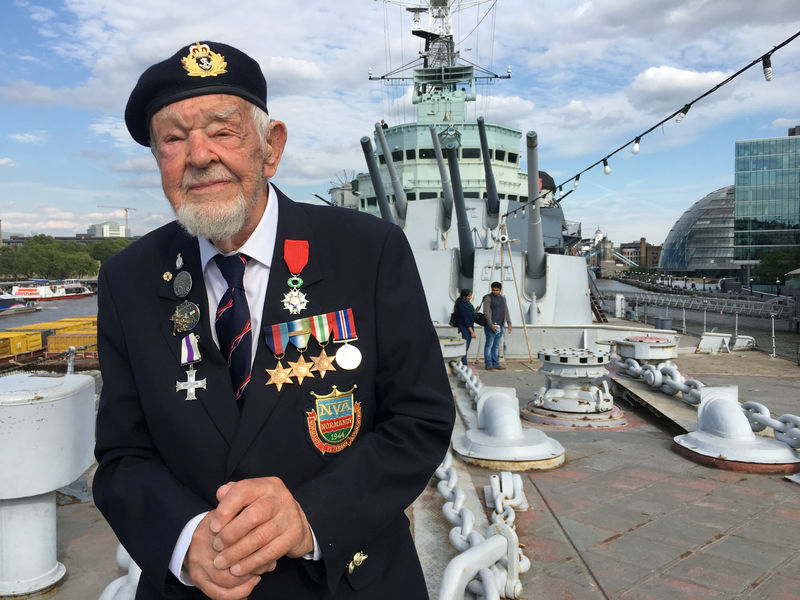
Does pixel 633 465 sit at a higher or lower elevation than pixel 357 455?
lower

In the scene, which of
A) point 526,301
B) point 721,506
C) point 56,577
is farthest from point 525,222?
point 56,577

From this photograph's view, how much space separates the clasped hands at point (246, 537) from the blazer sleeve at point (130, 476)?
0.31 ft

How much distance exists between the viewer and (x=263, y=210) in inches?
49.1

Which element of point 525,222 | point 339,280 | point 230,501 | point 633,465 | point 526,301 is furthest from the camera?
point 525,222

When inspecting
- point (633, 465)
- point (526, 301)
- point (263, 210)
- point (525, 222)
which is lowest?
point (633, 465)

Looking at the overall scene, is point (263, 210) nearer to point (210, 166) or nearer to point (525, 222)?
point (210, 166)

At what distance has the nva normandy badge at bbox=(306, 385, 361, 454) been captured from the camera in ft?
3.69

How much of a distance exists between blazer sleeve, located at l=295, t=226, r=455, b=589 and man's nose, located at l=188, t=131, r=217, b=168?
38 centimetres

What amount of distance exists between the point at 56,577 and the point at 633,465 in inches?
129

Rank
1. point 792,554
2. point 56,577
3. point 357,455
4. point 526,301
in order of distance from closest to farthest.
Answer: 1. point 357,455
2. point 56,577
3. point 792,554
4. point 526,301

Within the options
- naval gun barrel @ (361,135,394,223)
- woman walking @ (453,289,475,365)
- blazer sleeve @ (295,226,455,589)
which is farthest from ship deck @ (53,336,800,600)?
naval gun barrel @ (361,135,394,223)

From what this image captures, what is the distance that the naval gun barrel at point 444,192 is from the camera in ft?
40.3

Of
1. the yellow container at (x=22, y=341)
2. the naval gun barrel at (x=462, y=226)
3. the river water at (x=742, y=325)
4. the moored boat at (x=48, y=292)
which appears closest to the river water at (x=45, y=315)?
the moored boat at (x=48, y=292)

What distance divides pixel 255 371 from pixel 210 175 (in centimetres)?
39
